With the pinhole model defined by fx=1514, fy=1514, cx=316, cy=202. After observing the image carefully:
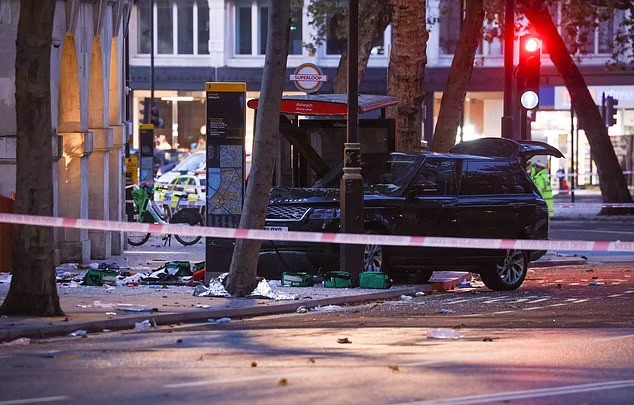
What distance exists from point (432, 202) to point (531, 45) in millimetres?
7805

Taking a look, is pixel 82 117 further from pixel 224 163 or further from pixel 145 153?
pixel 145 153

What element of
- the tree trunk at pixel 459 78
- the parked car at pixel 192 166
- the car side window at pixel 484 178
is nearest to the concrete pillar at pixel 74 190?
the car side window at pixel 484 178

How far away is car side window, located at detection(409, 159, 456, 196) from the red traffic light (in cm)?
703

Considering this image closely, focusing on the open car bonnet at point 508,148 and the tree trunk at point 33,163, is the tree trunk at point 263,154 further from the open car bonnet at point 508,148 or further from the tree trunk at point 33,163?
the open car bonnet at point 508,148

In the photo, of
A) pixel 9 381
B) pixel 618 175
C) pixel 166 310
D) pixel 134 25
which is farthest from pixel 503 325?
pixel 134 25

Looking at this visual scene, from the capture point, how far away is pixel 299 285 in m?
18.3

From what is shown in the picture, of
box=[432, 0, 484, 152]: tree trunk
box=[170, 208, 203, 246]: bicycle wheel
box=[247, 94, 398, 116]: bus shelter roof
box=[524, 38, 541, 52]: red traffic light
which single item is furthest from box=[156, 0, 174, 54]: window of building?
box=[247, 94, 398, 116]: bus shelter roof

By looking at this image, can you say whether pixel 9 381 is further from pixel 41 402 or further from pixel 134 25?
pixel 134 25

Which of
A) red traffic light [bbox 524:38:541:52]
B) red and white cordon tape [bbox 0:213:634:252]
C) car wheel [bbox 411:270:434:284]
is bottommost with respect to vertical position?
car wheel [bbox 411:270:434:284]

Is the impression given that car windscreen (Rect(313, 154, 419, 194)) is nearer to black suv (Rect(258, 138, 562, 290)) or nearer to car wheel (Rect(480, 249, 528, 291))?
black suv (Rect(258, 138, 562, 290))

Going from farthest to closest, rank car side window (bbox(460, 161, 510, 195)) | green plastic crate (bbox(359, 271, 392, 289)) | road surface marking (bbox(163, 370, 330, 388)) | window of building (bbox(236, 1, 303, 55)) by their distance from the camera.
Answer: window of building (bbox(236, 1, 303, 55)) < car side window (bbox(460, 161, 510, 195)) < green plastic crate (bbox(359, 271, 392, 289)) < road surface marking (bbox(163, 370, 330, 388))

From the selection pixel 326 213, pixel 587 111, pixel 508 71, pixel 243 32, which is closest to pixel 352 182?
pixel 326 213

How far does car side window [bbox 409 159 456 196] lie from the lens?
1942cm

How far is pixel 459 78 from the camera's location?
102 feet
